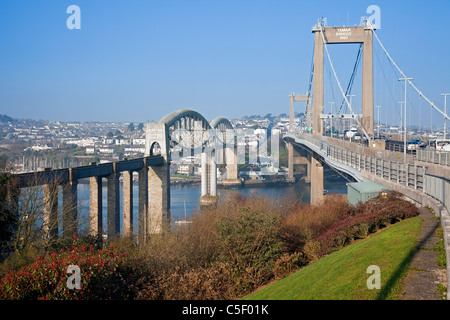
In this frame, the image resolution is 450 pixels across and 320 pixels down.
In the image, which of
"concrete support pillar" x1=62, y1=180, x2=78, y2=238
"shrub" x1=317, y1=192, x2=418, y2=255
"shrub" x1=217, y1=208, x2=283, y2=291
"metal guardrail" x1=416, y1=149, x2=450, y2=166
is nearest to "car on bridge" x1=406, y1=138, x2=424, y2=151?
"metal guardrail" x1=416, y1=149, x2=450, y2=166

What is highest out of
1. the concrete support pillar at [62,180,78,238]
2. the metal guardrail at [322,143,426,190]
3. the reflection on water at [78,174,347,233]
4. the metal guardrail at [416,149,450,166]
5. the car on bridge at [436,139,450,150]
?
the car on bridge at [436,139,450,150]

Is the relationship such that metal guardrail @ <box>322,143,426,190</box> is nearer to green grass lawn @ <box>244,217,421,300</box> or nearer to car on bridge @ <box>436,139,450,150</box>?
green grass lawn @ <box>244,217,421,300</box>

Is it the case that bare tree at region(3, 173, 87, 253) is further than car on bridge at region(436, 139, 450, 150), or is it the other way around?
car on bridge at region(436, 139, 450, 150)

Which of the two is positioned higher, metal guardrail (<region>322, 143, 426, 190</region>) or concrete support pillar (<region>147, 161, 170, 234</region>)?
metal guardrail (<region>322, 143, 426, 190</region>)

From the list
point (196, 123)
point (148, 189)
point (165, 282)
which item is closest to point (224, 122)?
point (196, 123)

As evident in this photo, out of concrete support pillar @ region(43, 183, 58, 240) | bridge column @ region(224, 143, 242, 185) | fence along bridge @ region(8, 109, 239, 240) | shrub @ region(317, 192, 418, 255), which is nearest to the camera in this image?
shrub @ region(317, 192, 418, 255)

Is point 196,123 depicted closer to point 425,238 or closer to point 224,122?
point 224,122

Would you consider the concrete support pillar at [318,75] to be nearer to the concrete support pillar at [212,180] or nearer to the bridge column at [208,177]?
the concrete support pillar at [212,180]
